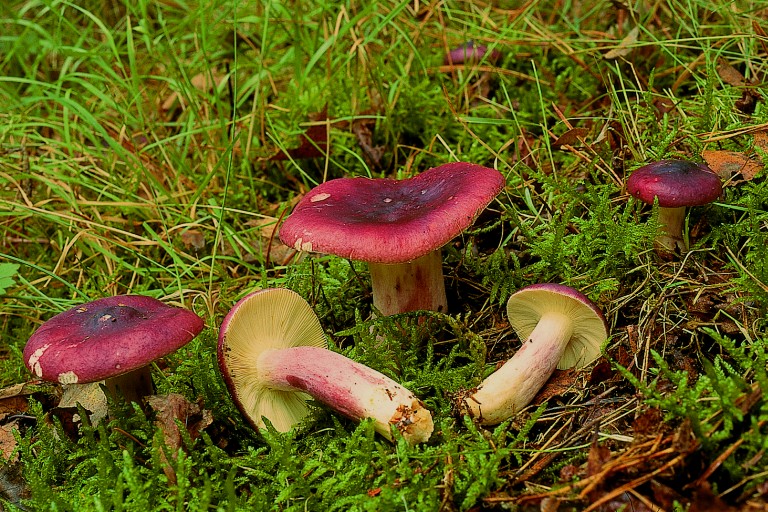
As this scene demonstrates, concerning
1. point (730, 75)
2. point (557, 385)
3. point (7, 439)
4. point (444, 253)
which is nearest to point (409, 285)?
point (444, 253)

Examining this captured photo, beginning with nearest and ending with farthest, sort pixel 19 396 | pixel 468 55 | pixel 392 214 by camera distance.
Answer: pixel 392 214 → pixel 19 396 → pixel 468 55

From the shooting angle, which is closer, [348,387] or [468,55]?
[348,387]

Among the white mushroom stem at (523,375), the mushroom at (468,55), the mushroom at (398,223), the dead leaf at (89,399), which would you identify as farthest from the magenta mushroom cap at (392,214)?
the mushroom at (468,55)

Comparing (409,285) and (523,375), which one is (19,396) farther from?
(523,375)

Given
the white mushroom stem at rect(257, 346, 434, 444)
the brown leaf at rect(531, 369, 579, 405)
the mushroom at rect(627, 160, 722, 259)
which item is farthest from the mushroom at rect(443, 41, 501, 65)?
the white mushroom stem at rect(257, 346, 434, 444)

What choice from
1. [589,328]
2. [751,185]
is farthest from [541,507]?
[751,185]

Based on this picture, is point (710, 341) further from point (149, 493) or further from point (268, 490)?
point (149, 493)

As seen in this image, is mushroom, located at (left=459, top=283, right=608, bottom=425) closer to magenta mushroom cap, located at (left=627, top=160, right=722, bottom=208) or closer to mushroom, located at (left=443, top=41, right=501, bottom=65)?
magenta mushroom cap, located at (left=627, top=160, right=722, bottom=208)
